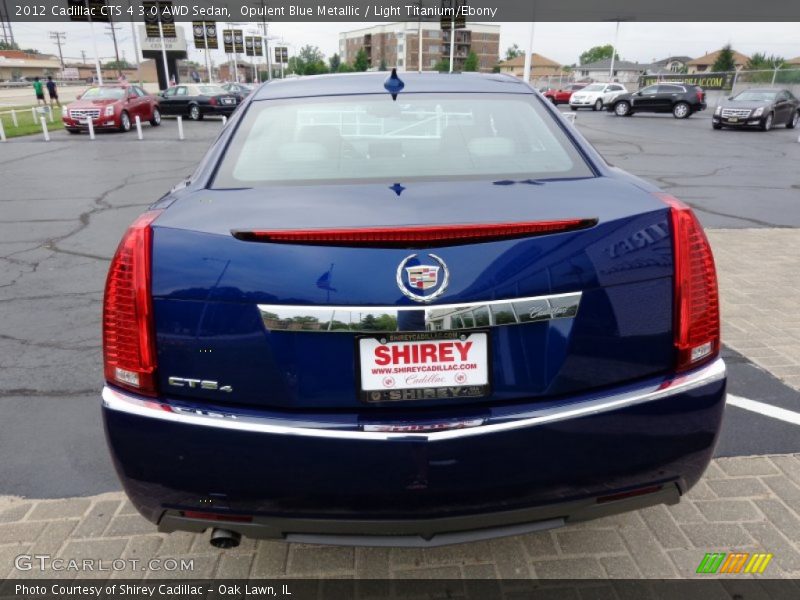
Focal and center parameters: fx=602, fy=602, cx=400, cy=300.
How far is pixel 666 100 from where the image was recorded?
32.0m

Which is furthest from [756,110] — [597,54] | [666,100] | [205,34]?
[597,54]

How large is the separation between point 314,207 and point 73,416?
8.20 ft

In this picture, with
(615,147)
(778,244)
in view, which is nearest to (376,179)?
(778,244)

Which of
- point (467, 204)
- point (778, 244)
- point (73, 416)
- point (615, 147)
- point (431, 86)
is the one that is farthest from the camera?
point (615, 147)

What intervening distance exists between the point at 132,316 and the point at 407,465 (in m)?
0.92

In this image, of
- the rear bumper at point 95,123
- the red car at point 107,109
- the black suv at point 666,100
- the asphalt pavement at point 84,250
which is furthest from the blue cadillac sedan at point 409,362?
the black suv at point 666,100

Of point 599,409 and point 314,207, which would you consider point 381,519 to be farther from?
point 314,207

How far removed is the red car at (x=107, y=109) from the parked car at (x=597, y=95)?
27027 millimetres

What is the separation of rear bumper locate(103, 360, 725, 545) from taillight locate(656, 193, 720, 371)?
0.09 metres

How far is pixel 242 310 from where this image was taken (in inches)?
66.9

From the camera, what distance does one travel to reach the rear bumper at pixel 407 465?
1.72 meters

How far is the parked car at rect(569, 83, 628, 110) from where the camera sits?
38562 millimetres

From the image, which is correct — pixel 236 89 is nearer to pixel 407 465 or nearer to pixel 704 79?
pixel 407 465

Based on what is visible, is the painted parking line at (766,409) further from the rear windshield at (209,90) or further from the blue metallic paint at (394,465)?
the rear windshield at (209,90)
